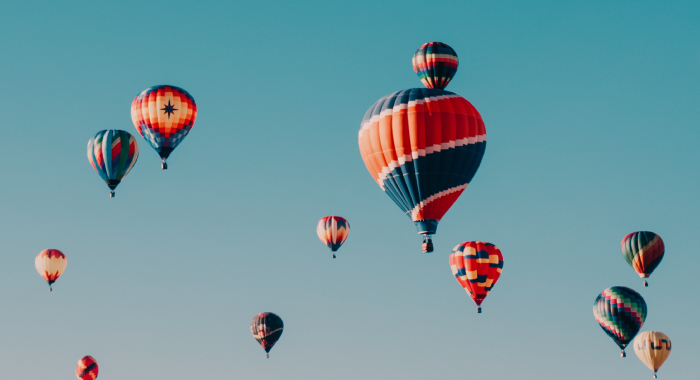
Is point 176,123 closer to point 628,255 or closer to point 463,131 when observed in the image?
point 463,131

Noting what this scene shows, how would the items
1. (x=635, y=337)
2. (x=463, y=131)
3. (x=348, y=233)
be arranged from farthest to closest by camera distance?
1. (x=348, y=233)
2. (x=635, y=337)
3. (x=463, y=131)

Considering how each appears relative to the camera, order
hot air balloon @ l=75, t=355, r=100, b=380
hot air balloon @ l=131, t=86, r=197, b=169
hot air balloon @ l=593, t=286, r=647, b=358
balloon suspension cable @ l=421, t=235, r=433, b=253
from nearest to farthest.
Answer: balloon suspension cable @ l=421, t=235, r=433, b=253 < hot air balloon @ l=131, t=86, r=197, b=169 < hot air balloon @ l=593, t=286, r=647, b=358 < hot air balloon @ l=75, t=355, r=100, b=380

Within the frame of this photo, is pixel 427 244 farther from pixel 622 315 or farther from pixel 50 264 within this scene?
pixel 50 264

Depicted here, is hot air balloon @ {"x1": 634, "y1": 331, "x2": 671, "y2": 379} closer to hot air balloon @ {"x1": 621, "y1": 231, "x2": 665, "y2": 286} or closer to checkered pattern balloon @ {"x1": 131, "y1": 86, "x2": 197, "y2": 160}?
hot air balloon @ {"x1": 621, "y1": 231, "x2": 665, "y2": 286}

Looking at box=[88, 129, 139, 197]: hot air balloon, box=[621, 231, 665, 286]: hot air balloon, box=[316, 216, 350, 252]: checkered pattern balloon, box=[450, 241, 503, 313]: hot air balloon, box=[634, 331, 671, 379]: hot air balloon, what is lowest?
box=[634, 331, 671, 379]: hot air balloon

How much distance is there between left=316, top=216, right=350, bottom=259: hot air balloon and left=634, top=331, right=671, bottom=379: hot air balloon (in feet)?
52.2

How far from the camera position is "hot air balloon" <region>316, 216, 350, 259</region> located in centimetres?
6612

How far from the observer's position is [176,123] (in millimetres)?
55344

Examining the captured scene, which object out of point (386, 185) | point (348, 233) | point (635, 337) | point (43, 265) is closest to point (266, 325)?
point (348, 233)

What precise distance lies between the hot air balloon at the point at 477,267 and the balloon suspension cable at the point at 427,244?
425 inches

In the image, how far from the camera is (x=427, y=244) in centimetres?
4506

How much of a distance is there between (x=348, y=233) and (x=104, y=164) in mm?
15995

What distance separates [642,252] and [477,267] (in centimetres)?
1015

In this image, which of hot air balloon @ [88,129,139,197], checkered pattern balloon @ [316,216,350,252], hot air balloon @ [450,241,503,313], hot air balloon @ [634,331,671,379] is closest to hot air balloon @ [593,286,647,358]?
hot air balloon @ [634,331,671,379]
